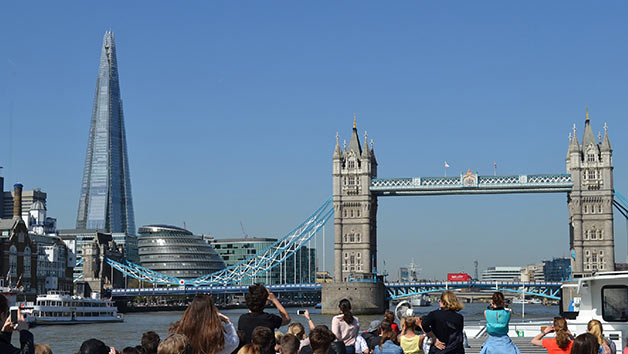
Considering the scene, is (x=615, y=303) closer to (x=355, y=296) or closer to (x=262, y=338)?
(x=262, y=338)

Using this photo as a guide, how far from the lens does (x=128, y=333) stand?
55.7m

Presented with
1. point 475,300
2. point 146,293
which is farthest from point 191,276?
point 475,300

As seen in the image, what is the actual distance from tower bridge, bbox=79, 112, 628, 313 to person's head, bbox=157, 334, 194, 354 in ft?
255

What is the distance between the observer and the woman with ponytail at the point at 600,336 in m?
11.0

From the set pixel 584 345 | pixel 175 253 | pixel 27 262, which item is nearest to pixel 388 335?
pixel 584 345

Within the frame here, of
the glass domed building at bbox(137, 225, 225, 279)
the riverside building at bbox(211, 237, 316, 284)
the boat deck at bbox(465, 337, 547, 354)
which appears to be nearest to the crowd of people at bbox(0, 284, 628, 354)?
the boat deck at bbox(465, 337, 547, 354)

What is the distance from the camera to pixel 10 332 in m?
7.88

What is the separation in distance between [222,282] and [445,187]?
31.5 metres

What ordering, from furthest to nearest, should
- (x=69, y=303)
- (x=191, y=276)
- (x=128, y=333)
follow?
(x=191, y=276) → (x=69, y=303) → (x=128, y=333)

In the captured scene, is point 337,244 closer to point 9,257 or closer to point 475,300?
point 9,257

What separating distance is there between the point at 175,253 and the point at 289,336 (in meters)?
133

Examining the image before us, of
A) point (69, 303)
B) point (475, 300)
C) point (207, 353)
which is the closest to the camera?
point (207, 353)

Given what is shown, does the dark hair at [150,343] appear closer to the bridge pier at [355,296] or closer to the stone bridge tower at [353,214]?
the bridge pier at [355,296]

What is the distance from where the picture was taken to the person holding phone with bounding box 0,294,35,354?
7551mm
